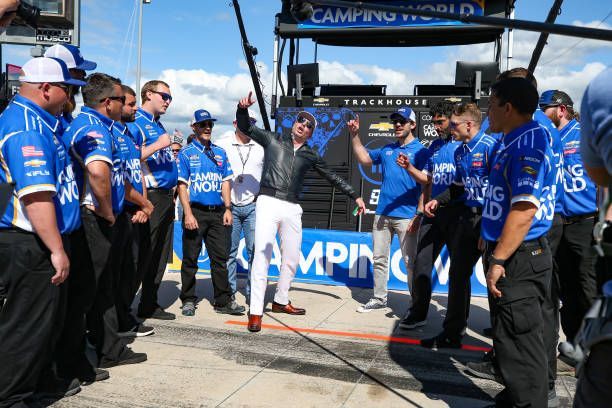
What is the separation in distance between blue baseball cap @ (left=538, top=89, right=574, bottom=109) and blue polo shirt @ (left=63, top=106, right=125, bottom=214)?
364 cm

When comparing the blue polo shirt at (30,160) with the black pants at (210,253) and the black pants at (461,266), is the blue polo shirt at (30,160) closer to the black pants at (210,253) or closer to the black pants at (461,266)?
the black pants at (210,253)

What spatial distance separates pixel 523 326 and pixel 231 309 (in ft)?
12.3

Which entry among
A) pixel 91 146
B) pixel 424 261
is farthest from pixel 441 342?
pixel 91 146

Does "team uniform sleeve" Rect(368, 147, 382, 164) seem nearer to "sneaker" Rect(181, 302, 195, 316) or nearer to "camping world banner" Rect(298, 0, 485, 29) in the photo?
"sneaker" Rect(181, 302, 195, 316)

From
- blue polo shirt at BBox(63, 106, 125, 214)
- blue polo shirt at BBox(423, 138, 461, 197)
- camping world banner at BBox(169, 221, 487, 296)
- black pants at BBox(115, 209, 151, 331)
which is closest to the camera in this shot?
blue polo shirt at BBox(63, 106, 125, 214)

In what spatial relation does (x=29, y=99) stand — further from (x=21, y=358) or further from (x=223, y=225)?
(x=223, y=225)

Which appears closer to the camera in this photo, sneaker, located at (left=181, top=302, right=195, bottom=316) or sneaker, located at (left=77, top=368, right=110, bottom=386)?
sneaker, located at (left=77, top=368, right=110, bottom=386)

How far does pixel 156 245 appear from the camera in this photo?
19.2ft

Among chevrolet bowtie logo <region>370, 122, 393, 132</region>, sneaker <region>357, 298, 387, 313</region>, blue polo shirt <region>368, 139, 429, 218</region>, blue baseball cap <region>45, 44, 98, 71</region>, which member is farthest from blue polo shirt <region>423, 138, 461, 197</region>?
chevrolet bowtie logo <region>370, 122, 393, 132</region>

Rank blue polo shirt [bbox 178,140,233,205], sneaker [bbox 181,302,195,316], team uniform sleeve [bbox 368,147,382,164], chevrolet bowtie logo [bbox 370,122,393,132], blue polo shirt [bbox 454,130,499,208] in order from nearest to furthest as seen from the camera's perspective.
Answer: blue polo shirt [bbox 454,130,499,208] < sneaker [bbox 181,302,195,316] < blue polo shirt [bbox 178,140,233,205] < team uniform sleeve [bbox 368,147,382,164] < chevrolet bowtie logo [bbox 370,122,393,132]

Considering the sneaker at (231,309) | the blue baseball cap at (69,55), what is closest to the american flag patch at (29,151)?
the blue baseball cap at (69,55)

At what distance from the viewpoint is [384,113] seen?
33.8 feet

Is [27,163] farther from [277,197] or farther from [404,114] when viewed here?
[404,114]

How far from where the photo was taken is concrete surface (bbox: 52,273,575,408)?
3.71 meters
